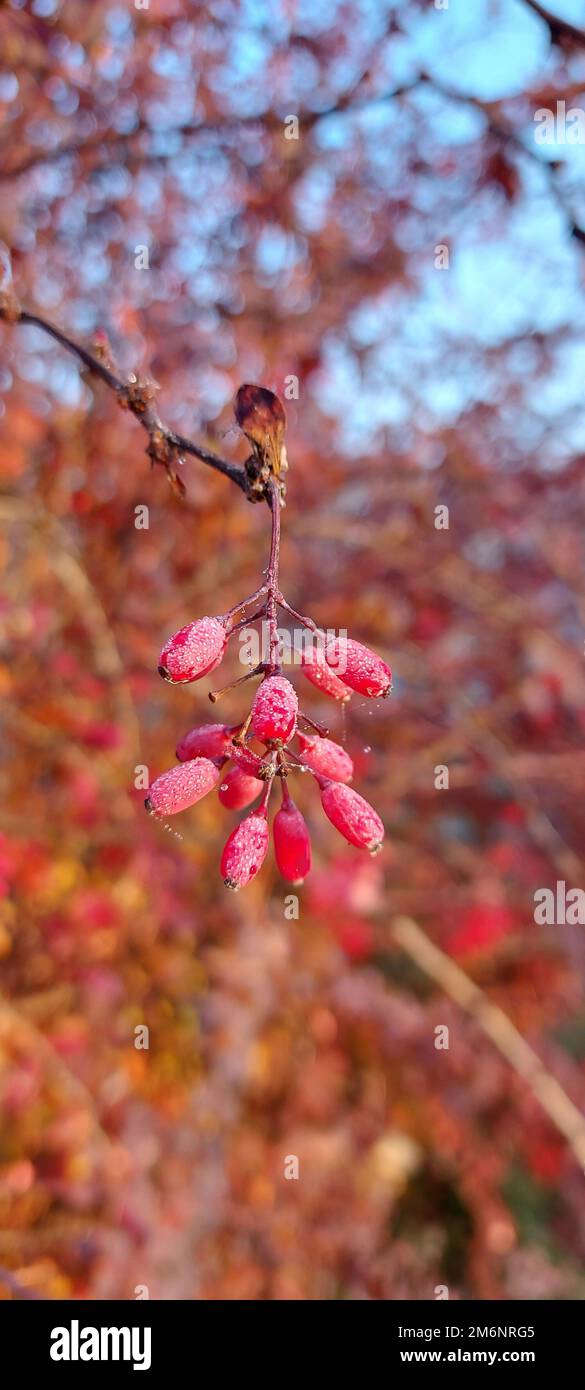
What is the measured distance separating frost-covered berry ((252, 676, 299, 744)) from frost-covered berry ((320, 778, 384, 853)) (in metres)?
0.12

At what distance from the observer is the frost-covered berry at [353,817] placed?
88cm

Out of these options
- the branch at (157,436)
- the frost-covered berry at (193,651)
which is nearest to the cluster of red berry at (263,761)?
the frost-covered berry at (193,651)

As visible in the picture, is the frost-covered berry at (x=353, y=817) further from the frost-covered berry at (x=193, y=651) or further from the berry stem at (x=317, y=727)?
the frost-covered berry at (x=193, y=651)

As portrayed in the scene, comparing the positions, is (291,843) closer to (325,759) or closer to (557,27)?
(325,759)

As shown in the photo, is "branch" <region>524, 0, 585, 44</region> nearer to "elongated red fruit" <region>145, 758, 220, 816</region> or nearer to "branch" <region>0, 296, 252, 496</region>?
"branch" <region>0, 296, 252, 496</region>

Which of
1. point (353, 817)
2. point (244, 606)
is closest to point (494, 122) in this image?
point (244, 606)

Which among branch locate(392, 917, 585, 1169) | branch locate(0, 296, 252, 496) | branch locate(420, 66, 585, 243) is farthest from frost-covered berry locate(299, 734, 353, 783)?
branch locate(392, 917, 585, 1169)

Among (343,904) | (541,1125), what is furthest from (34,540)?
(541,1125)

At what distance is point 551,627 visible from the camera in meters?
4.12

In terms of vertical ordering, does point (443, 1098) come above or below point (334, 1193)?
above

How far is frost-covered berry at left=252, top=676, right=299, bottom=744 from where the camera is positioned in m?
0.77

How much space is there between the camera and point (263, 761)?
893mm

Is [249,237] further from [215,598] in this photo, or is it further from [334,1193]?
[334,1193]
